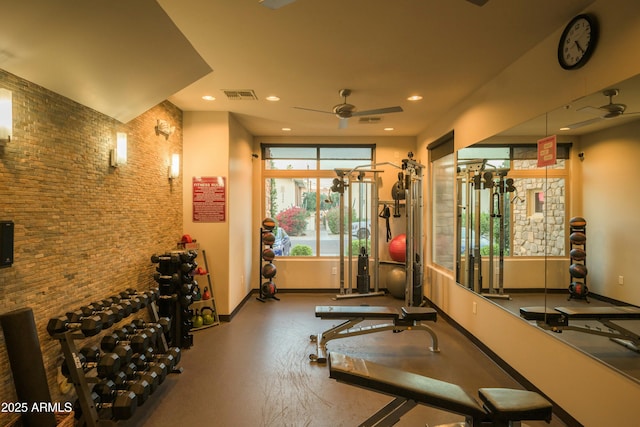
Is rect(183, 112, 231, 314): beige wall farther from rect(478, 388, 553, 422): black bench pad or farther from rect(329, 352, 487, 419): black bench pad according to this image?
rect(478, 388, 553, 422): black bench pad

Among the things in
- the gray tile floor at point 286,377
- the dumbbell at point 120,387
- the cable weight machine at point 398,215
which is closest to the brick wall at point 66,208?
the dumbbell at point 120,387

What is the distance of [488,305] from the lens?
333 cm

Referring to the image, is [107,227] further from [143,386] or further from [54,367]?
[143,386]

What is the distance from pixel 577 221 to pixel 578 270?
0.36 metres

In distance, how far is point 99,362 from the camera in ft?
7.09

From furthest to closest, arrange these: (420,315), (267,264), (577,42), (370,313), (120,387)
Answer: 1. (267,264)
2. (370,313)
3. (420,315)
4. (120,387)
5. (577,42)

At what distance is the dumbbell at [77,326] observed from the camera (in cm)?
214

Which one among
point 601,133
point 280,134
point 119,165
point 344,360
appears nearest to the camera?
point 344,360

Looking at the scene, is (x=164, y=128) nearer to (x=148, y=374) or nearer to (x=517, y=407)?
(x=148, y=374)

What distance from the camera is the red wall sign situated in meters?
2.42

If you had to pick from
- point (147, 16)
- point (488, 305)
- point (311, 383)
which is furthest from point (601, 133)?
point (147, 16)

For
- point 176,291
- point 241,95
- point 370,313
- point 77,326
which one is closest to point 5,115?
point 77,326

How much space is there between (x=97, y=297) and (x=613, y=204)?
394cm

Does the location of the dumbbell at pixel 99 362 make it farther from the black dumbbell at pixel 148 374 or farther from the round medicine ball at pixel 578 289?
the round medicine ball at pixel 578 289
